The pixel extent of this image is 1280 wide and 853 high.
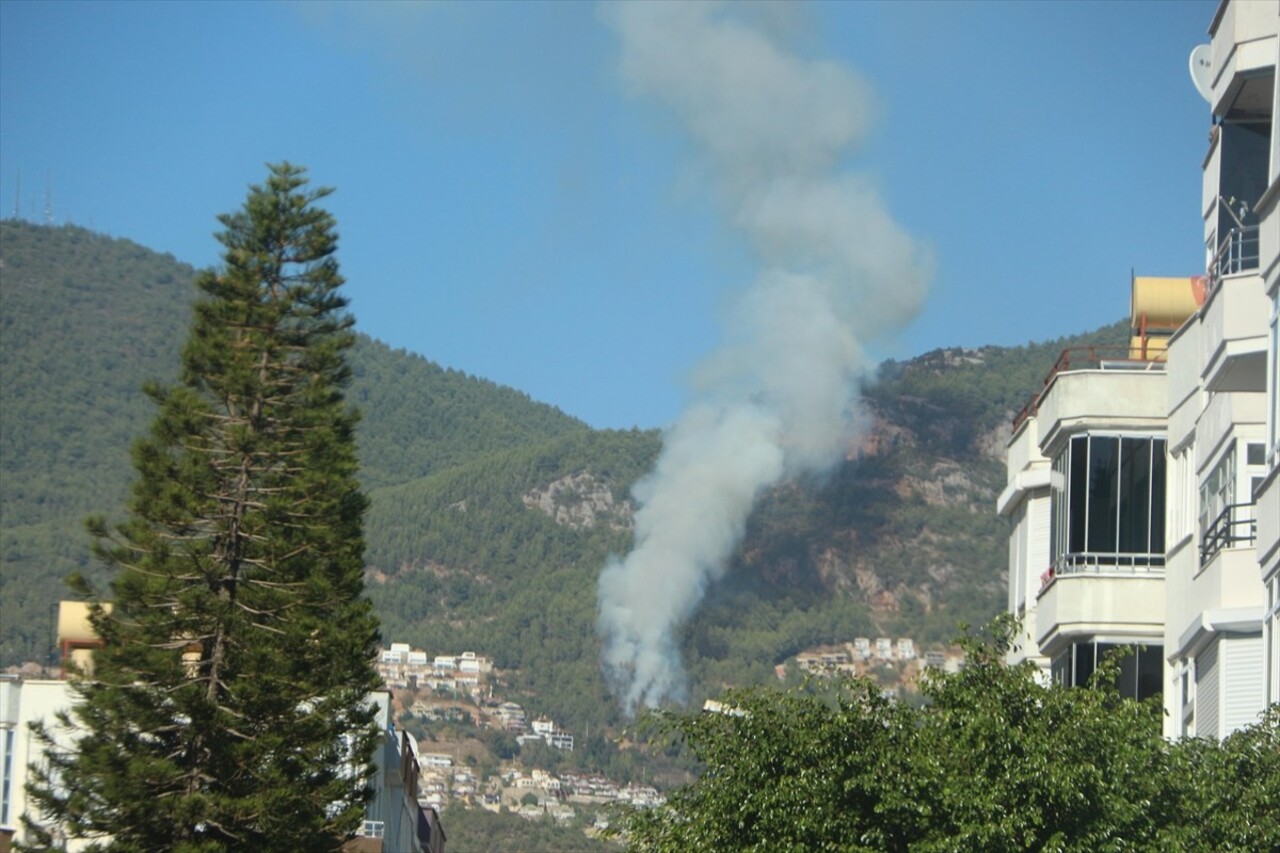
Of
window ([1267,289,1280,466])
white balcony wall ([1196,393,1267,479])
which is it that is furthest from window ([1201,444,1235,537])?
window ([1267,289,1280,466])

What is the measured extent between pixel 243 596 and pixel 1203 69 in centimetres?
1967

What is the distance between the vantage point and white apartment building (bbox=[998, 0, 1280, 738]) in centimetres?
2833

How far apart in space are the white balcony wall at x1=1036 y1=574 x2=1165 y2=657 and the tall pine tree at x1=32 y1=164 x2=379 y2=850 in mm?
14339

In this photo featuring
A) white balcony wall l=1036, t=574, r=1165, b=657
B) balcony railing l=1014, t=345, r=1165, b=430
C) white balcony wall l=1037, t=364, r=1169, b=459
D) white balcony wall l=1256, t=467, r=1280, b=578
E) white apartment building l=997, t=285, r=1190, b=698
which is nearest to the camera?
white balcony wall l=1256, t=467, r=1280, b=578

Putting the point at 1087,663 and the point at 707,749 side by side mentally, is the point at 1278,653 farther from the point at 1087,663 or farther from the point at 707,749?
the point at 1087,663

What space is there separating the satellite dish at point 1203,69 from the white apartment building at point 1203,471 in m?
0.04

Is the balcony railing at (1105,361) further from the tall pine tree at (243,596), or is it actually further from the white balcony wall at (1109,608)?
the tall pine tree at (243,596)

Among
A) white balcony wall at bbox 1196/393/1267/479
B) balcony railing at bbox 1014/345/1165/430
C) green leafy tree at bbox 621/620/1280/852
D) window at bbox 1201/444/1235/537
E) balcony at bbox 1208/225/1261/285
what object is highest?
balcony at bbox 1208/225/1261/285

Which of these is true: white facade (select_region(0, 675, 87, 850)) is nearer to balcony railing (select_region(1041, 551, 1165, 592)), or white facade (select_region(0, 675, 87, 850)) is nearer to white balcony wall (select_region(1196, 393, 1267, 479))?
balcony railing (select_region(1041, 551, 1165, 592))

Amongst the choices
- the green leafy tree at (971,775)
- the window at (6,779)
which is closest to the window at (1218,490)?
the green leafy tree at (971,775)

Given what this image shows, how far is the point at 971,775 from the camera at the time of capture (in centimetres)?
2541

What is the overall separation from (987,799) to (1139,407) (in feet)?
39.4

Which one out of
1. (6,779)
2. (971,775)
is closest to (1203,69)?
(971,775)

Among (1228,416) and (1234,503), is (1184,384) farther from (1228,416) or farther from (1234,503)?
(1234,503)
